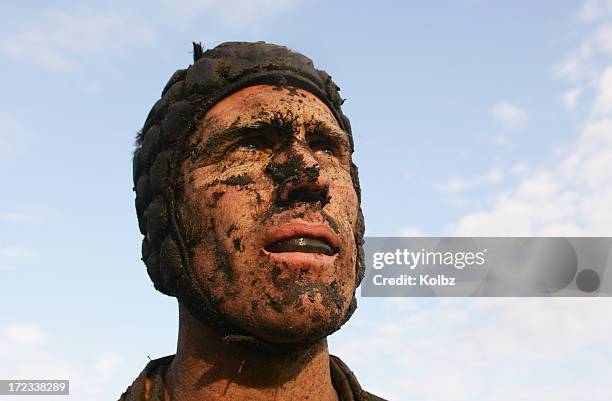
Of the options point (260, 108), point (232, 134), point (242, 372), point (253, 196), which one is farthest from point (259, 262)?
point (260, 108)

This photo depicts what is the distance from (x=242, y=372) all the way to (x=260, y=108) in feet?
5.74

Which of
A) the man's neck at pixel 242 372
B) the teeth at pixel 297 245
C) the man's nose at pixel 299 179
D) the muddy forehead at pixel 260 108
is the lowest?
the man's neck at pixel 242 372

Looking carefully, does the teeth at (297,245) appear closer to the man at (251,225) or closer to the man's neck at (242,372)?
the man at (251,225)

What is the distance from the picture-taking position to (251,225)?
5.05 meters

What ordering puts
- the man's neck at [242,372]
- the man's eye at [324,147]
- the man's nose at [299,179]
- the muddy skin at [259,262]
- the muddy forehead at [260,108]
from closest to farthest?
1. the muddy skin at [259,262]
2. the man's nose at [299,179]
3. the man's neck at [242,372]
4. the muddy forehead at [260,108]
5. the man's eye at [324,147]

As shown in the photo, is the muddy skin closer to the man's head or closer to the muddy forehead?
the man's head

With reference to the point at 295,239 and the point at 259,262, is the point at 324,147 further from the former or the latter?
the point at 259,262

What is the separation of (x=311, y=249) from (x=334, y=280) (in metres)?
0.25

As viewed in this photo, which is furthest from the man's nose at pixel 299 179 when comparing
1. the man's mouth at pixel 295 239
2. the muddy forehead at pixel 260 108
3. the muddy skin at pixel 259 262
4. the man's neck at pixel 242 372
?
the man's neck at pixel 242 372

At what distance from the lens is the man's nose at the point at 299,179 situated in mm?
5012

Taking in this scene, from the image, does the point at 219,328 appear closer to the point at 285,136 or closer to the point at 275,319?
the point at 275,319

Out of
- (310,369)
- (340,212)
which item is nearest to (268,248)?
(340,212)

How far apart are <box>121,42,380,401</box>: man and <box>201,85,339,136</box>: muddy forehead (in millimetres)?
10

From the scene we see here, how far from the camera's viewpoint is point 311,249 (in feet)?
16.2
